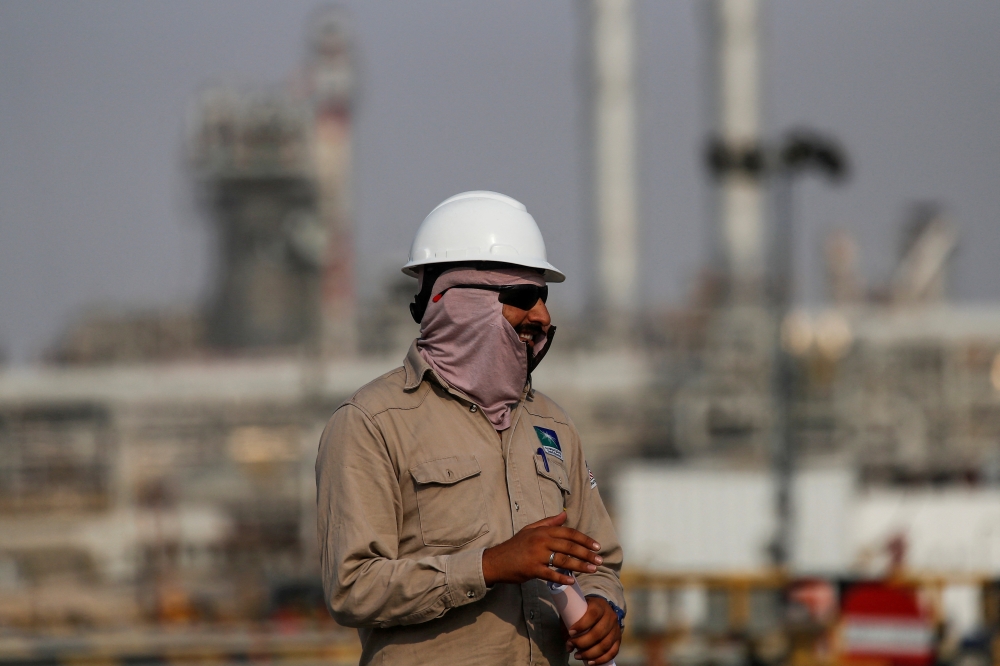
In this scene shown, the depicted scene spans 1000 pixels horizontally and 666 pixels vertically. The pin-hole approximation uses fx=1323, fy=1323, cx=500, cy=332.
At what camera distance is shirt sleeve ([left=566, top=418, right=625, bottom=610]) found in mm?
3299

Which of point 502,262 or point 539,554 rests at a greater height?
point 502,262

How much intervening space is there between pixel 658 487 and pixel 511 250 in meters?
25.3

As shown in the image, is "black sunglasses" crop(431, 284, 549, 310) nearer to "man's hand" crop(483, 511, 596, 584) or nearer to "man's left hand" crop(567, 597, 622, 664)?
"man's hand" crop(483, 511, 596, 584)

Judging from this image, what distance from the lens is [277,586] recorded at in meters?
29.9

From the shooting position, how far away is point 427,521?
9.96ft

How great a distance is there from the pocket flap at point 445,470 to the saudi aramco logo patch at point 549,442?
0.84ft

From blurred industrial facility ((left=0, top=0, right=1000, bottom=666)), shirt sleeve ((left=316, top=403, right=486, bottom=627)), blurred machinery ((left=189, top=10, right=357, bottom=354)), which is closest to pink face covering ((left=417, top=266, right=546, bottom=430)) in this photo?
shirt sleeve ((left=316, top=403, right=486, bottom=627))

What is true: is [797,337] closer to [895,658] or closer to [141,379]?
[141,379]

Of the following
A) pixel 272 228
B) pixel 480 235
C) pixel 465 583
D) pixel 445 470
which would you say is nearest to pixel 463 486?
pixel 445 470

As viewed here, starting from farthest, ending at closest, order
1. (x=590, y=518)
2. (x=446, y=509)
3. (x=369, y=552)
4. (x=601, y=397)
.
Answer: (x=601, y=397) < (x=590, y=518) < (x=446, y=509) < (x=369, y=552)

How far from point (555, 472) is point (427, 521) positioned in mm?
374

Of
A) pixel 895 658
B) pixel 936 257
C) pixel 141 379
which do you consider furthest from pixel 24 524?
pixel 936 257

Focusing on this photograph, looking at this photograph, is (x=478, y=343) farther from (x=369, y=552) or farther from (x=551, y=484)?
(x=369, y=552)

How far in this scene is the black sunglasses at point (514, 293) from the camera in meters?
3.16
